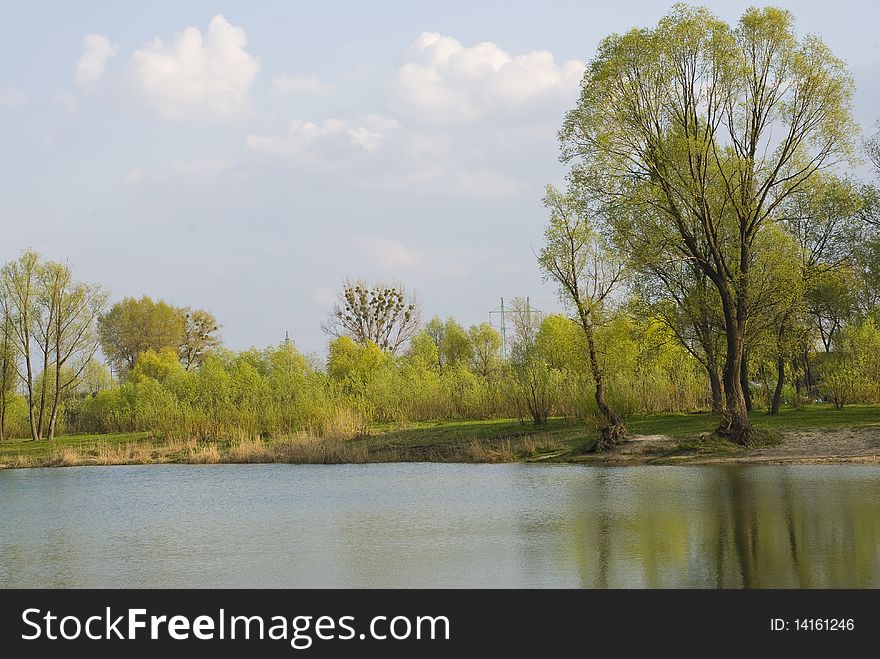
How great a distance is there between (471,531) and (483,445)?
49.2 ft

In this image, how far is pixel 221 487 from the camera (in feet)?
73.8

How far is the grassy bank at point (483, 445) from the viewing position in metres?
24.6

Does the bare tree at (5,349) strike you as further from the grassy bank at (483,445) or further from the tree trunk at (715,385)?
the tree trunk at (715,385)

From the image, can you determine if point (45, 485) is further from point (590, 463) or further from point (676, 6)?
point (676, 6)

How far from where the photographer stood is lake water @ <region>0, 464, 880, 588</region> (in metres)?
10.3

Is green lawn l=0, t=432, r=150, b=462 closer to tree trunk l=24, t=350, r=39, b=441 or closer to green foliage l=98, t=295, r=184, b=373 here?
tree trunk l=24, t=350, r=39, b=441

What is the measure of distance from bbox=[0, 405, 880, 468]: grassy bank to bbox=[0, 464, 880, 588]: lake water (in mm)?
2910

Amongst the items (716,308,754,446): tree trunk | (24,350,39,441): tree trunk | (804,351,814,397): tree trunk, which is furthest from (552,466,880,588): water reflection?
(24,350,39,441): tree trunk

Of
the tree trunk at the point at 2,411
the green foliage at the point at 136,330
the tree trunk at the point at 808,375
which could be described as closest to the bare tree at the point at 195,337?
the green foliage at the point at 136,330

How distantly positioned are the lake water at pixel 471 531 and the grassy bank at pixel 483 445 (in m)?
2.91

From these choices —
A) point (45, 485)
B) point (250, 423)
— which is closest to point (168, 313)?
point (250, 423)

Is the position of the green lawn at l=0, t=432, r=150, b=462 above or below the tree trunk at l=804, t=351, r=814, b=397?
below

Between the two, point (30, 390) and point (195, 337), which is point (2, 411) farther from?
point (195, 337)

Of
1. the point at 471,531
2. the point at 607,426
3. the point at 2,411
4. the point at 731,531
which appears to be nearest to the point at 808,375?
the point at 607,426
